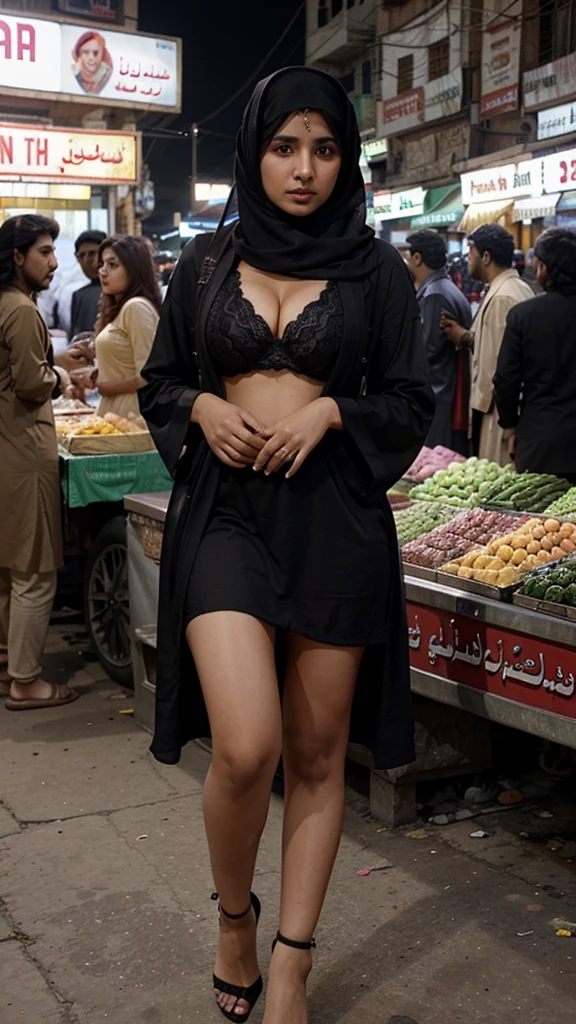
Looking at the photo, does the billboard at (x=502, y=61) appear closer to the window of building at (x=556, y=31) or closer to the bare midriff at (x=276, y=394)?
the window of building at (x=556, y=31)

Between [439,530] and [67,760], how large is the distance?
5.69 feet

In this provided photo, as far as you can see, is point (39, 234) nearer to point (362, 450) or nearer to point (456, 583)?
point (456, 583)

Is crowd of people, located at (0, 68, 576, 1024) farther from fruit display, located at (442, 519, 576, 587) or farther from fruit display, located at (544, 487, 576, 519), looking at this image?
fruit display, located at (544, 487, 576, 519)

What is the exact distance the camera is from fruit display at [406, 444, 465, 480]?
229 inches

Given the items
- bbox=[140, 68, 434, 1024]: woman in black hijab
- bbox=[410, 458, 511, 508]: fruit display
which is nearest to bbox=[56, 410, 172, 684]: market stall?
bbox=[410, 458, 511, 508]: fruit display

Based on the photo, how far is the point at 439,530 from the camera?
4316 mm

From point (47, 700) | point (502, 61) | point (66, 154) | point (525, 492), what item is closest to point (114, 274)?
point (47, 700)

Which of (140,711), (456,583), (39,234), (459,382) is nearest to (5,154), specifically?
(459,382)

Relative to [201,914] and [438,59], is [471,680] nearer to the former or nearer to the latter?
[201,914]

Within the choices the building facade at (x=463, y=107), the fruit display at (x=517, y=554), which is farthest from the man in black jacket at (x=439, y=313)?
the building facade at (x=463, y=107)

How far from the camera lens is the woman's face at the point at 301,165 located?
243cm

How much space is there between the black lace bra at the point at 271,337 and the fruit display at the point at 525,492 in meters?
2.39

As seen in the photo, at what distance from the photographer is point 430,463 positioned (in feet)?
19.4

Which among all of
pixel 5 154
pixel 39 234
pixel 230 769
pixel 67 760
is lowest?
pixel 67 760
